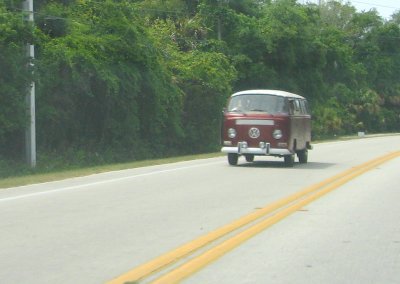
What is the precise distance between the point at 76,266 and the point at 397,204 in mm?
7741

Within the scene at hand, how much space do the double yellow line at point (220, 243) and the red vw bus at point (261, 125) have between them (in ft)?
16.4

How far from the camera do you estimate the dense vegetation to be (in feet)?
81.6

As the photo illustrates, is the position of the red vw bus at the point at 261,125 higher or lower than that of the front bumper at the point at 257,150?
higher

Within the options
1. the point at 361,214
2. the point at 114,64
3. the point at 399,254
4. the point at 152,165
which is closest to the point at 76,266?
the point at 399,254

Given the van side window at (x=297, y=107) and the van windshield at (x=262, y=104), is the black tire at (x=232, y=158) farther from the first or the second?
the van side window at (x=297, y=107)

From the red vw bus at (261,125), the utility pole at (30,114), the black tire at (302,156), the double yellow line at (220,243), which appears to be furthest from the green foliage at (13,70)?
the double yellow line at (220,243)

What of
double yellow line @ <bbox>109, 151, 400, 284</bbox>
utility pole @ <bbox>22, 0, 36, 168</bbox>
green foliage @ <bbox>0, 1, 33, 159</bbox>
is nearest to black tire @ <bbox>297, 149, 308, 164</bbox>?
double yellow line @ <bbox>109, 151, 400, 284</bbox>

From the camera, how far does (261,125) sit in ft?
68.2

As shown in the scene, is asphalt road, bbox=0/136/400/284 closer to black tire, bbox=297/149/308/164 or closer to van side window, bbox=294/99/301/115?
van side window, bbox=294/99/301/115

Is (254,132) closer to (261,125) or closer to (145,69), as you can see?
(261,125)

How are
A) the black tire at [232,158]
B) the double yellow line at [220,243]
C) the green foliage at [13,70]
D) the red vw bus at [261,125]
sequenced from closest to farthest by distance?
the double yellow line at [220,243] → the red vw bus at [261,125] → the green foliage at [13,70] → the black tire at [232,158]

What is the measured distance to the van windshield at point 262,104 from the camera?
69.1 ft

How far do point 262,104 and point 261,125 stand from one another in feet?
2.46

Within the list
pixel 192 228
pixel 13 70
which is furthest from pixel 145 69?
pixel 192 228
